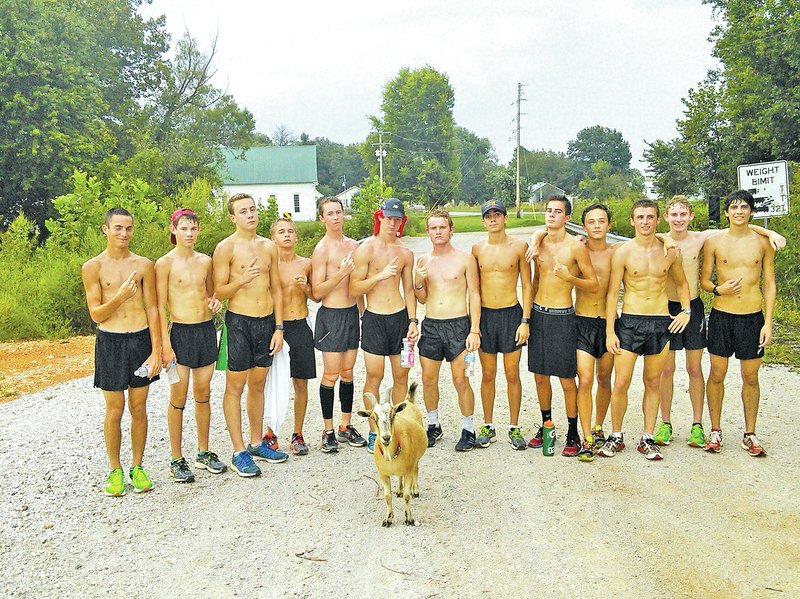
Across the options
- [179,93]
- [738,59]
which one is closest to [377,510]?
[738,59]

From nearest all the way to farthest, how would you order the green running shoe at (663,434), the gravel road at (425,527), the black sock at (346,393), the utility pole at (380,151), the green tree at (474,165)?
the gravel road at (425,527) < the green running shoe at (663,434) < the black sock at (346,393) < the utility pole at (380,151) < the green tree at (474,165)

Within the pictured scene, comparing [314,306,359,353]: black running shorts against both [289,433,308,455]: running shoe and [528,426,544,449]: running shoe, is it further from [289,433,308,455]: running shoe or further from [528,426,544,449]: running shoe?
[528,426,544,449]: running shoe

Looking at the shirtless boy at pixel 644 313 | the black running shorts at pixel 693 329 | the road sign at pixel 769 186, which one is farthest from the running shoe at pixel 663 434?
the road sign at pixel 769 186

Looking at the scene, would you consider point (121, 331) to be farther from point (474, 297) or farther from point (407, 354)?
point (474, 297)

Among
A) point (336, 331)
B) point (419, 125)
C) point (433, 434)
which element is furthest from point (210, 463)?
point (419, 125)

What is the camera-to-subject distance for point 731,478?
579 cm

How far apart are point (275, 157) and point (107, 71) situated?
3066 centimetres

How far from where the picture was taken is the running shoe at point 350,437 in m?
6.93

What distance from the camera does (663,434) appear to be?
6719 mm

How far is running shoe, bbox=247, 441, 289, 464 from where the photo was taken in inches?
254

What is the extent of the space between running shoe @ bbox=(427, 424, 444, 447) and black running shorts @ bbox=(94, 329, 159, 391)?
271 centimetres

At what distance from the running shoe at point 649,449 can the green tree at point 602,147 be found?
106977 millimetres

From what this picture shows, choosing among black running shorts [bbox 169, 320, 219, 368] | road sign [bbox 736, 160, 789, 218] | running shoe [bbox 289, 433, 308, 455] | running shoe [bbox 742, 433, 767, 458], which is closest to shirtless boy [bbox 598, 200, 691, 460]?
running shoe [bbox 742, 433, 767, 458]

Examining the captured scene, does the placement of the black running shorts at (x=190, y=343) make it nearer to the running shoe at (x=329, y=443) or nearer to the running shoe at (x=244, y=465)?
the running shoe at (x=244, y=465)
